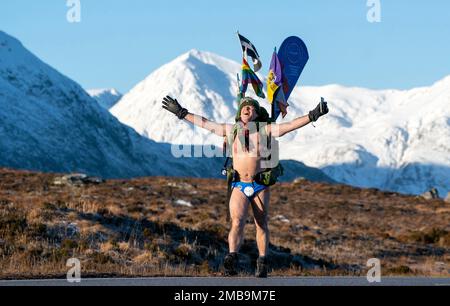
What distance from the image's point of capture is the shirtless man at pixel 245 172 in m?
11.5

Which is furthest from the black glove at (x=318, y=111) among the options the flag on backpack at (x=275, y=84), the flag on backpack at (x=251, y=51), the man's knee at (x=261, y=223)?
the man's knee at (x=261, y=223)

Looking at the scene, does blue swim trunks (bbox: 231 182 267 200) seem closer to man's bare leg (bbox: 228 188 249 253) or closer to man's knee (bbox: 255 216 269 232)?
man's bare leg (bbox: 228 188 249 253)

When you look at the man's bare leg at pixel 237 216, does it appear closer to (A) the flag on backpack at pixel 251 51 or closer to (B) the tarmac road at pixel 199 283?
(B) the tarmac road at pixel 199 283

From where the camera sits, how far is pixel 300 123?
36.5 ft

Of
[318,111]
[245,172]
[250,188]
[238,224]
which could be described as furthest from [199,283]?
[318,111]

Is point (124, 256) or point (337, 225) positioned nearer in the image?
point (124, 256)

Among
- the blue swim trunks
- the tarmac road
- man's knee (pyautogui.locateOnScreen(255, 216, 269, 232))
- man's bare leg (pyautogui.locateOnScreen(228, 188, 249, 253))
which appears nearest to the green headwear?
the blue swim trunks

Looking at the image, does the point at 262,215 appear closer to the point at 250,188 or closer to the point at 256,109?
the point at 250,188

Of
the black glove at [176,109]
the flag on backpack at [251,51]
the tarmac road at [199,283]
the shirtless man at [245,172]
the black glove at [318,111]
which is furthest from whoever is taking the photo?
the flag on backpack at [251,51]

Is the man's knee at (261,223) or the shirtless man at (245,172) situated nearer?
the shirtless man at (245,172)

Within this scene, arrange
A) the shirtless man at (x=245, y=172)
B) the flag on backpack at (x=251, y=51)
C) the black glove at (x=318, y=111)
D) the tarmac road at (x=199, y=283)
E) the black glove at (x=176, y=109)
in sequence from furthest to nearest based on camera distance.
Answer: the flag on backpack at (x=251, y=51) < the black glove at (x=176, y=109) < the shirtless man at (x=245, y=172) < the black glove at (x=318, y=111) < the tarmac road at (x=199, y=283)
